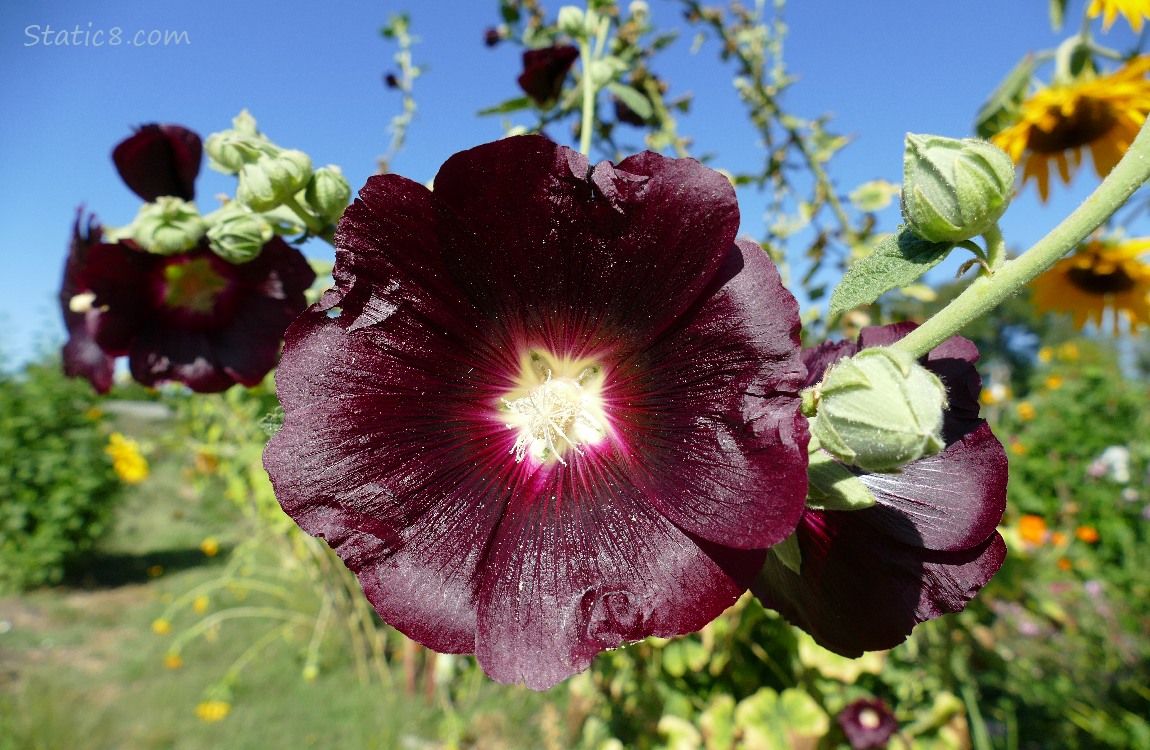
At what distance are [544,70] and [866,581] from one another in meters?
1.14

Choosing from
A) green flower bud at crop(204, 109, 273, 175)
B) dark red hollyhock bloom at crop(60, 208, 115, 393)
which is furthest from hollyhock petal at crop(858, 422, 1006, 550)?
dark red hollyhock bloom at crop(60, 208, 115, 393)

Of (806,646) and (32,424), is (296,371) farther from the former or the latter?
(32,424)

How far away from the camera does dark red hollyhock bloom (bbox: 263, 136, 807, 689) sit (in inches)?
21.1

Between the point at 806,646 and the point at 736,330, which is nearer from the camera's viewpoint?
the point at 736,330

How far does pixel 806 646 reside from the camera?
79.6 inches

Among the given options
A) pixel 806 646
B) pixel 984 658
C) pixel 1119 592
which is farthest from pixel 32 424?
pixel 1119 592

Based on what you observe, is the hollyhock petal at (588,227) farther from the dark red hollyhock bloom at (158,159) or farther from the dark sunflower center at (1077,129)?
the dark sunflower center at (1077,129)

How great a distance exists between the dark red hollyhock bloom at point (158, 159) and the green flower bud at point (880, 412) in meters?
1.03

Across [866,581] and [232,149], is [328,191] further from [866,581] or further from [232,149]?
[866,581]

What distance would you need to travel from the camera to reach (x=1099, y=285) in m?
2.01

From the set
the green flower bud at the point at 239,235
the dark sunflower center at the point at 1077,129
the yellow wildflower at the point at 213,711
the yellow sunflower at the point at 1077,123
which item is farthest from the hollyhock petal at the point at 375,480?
the yellow wildflower at the point at 213,711

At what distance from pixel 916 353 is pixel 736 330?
14cm

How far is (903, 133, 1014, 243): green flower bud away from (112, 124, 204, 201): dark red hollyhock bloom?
3.36ft

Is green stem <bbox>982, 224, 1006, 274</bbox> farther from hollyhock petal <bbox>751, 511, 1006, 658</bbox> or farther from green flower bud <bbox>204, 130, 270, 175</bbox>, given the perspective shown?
green flower bud <bbox>204, 130, 270, 175</bbox>
